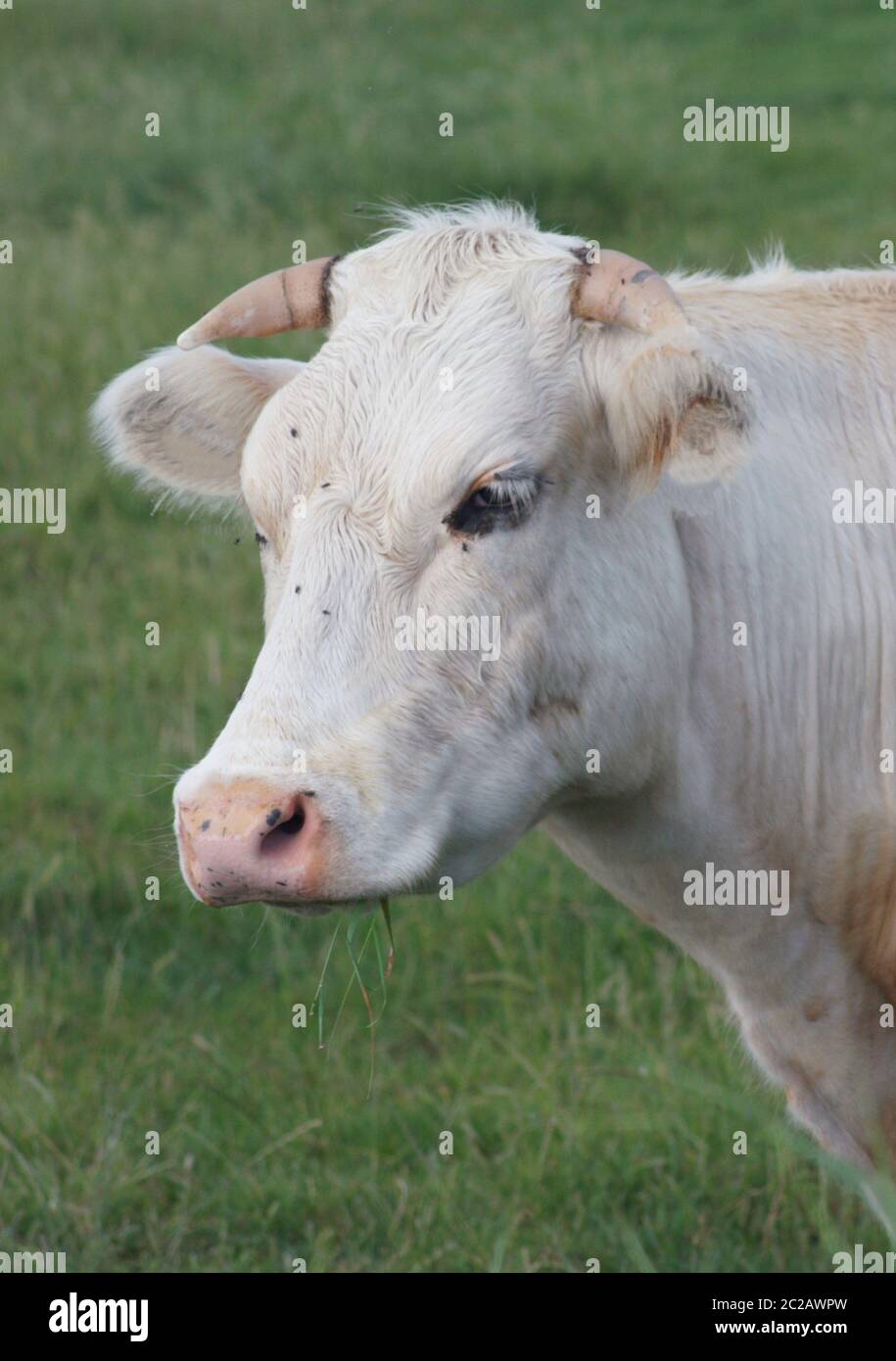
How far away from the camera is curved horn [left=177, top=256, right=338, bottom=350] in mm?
3701

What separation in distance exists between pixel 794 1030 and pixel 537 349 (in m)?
1.58

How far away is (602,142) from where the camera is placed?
36.8 ft

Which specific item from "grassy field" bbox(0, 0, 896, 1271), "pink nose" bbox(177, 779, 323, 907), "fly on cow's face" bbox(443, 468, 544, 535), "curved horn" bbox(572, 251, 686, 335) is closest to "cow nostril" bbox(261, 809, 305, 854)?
"pink nose" bbox(177, 779, 323, 907)

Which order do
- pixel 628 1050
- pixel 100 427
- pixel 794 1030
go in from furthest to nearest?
pixel 628 1050
pixel 100 427
pixel 794 1030

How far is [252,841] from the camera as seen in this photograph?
9.56ft

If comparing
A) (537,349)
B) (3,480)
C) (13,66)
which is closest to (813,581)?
(537,349)

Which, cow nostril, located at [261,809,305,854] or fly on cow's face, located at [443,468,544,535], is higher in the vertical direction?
fly on cow's face, located at [443,468,544,535]

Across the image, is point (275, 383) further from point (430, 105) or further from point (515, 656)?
point (430, 105)

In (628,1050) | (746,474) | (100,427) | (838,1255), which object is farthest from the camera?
(628,1050)

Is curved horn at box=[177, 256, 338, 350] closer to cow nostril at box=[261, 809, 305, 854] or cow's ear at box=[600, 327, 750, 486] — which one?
cow's ear at box=[600, 327, 750, 486]

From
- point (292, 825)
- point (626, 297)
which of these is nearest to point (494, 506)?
point (626, 297)

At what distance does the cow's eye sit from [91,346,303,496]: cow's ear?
93 centimetres

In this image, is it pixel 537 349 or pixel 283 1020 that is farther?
pixel 283 1020

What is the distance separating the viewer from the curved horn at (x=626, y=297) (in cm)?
330
